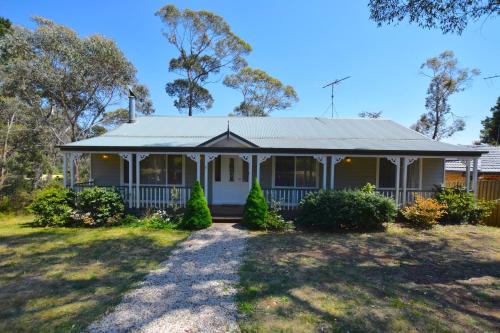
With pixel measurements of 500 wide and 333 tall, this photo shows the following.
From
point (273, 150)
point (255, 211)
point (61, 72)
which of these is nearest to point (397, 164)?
point (273, 150)

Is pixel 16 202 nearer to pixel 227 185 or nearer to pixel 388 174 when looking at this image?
pixel 227 185

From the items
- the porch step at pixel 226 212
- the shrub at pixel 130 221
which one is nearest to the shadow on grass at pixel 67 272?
the shrub at pixel 130 221

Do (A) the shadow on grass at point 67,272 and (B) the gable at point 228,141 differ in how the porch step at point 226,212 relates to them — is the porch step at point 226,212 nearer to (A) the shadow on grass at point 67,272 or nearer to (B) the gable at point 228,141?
(A) the shadow on grass at point 67,272

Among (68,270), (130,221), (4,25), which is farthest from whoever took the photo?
(4,25)

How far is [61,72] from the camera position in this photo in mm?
17469

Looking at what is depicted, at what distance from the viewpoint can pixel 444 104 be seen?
1225 inches

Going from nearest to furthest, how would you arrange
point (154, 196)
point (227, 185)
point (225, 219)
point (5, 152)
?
point (225, 219) → point (154, 196) → point (227, 185) → point (5, 152)

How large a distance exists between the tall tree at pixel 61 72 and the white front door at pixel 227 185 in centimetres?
1135

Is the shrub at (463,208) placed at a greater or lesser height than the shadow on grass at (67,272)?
greater

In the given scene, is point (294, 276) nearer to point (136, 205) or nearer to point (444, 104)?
point (136, 205)

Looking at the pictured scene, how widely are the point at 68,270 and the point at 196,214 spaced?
4296mm

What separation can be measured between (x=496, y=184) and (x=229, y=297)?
12171 millimetres

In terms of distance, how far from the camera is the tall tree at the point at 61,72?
1628cm

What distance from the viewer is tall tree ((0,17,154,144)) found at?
16.3 metres
